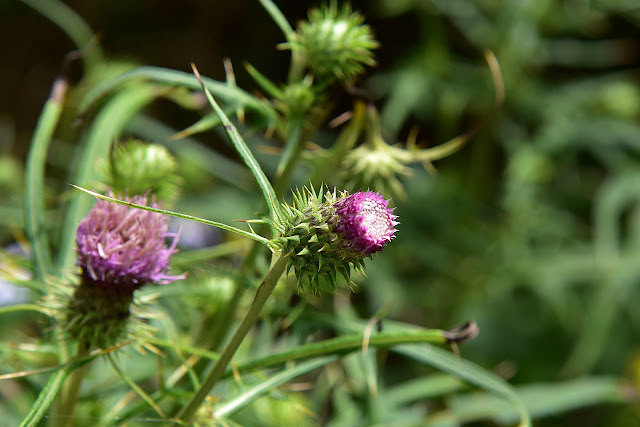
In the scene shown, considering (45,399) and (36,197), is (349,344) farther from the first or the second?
(36,197)

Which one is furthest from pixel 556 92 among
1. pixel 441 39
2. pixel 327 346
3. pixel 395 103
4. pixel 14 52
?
pixel 14 52

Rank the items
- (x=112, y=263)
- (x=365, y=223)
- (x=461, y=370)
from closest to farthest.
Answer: (x=365, y=223) < (x=112, y=263) < (x=461, y=370)

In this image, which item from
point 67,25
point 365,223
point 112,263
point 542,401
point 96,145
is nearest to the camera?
point 365,223

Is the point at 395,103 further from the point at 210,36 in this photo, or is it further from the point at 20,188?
the point at 210,36

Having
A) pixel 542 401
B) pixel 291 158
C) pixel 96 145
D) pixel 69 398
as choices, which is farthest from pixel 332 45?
pixel 542 401

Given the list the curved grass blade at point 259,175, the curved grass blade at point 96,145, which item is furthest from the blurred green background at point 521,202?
the curved grass blade at point 259,175

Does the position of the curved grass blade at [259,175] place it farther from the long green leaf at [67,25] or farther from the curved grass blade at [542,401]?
the curved grass blade at [542,401]
